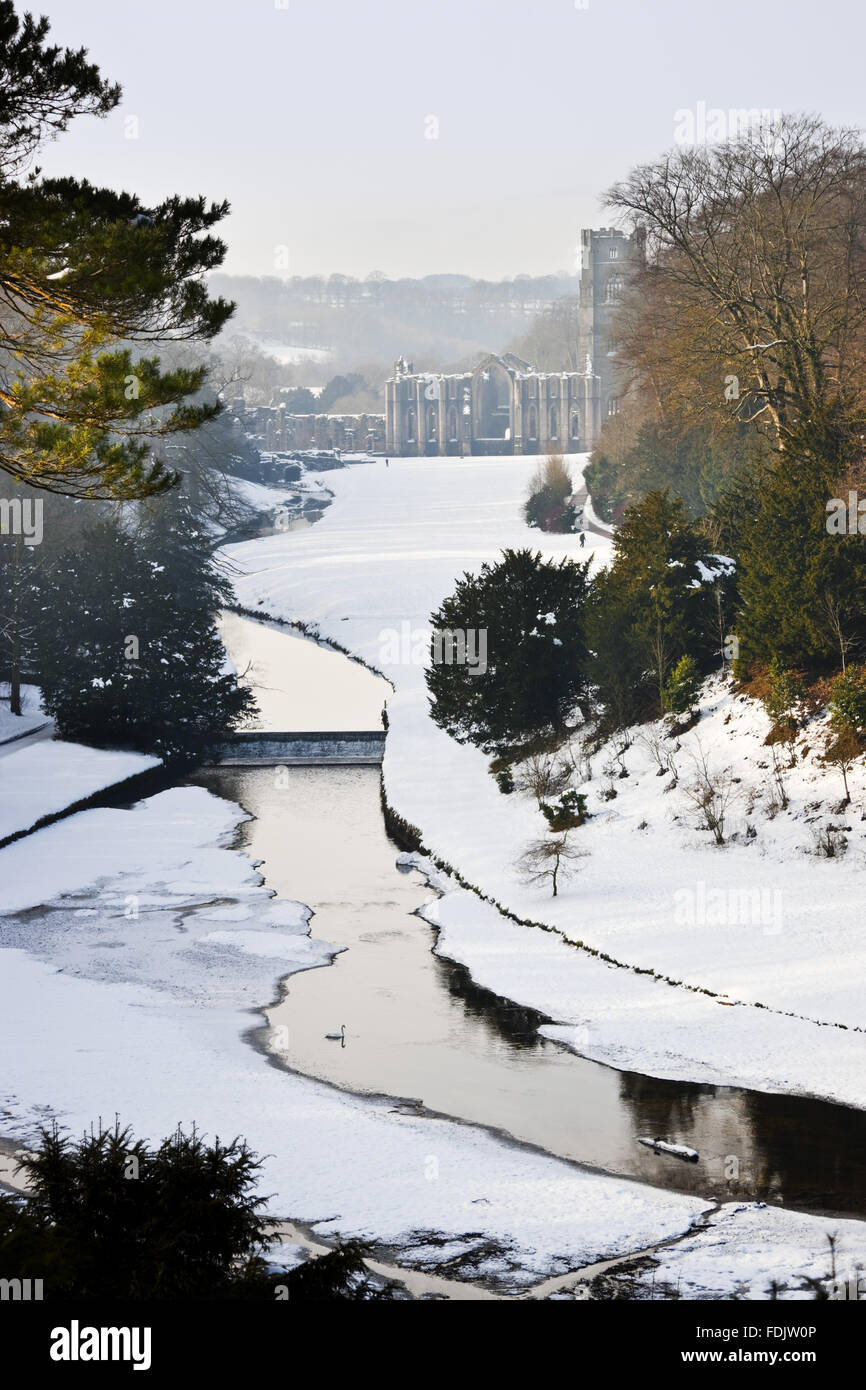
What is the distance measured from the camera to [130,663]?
3678 cm

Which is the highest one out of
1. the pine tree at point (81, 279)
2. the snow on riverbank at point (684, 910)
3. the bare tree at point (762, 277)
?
the bare tree at point (762, 277)

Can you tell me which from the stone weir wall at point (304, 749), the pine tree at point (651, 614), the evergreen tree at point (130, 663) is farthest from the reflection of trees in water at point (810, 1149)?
the evergreen tree at point (130, 663)

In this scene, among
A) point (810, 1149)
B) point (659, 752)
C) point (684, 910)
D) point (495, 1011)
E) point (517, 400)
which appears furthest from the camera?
point (517, 400)

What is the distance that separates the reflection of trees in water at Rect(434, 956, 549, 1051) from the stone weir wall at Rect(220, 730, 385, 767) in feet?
53.6

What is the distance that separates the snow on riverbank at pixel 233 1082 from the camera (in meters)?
13.2

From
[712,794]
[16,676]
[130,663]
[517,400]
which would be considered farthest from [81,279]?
[517,400]

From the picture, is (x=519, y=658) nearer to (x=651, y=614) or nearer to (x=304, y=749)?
(x=651, y=614)

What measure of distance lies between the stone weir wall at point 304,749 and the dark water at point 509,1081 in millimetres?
12100

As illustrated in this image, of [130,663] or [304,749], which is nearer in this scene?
[130,663]

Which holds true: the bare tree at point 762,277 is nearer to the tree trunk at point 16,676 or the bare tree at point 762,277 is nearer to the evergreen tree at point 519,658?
the evergreen tree at point 519,658

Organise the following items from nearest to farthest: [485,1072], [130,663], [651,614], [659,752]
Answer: [485,1072], [659,752], [651,614], [130,663]

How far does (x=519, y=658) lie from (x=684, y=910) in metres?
9.85
